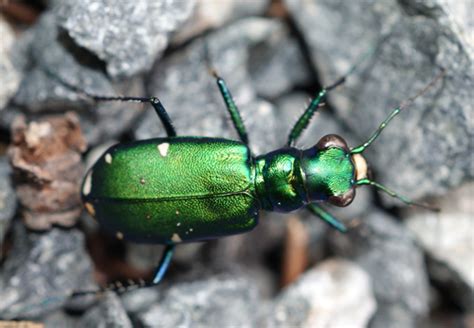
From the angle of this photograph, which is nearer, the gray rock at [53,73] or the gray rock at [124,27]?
the gray rock at [124,27]

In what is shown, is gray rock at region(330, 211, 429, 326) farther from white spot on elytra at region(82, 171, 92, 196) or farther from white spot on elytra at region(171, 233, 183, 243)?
white spot on elytra at region(82, 171, 92, 196)

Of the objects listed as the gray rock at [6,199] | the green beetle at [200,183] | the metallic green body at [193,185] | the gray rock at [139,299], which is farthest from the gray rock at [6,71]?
the gray rock at [139,299]

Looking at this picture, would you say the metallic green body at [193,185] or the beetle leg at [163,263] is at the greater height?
the metallic green body at [193,185]

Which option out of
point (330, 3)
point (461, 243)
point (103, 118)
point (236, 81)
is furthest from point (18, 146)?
point (461, 243)

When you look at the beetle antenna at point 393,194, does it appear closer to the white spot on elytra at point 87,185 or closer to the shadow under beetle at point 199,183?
the shadow under beetle at point 199,183

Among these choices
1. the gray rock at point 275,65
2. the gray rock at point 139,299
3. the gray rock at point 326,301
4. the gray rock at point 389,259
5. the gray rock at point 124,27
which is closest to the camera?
the gray rock at point 124,27

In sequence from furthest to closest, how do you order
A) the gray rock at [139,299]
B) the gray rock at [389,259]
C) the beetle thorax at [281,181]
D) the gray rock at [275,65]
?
the gray rock at [275,65]
the gray rock at [389,259]
the gray rock at [139,299]
the beetle thorax at [281,181]

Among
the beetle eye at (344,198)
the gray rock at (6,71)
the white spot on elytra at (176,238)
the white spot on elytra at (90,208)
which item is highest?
the gray rock at (6,71)
